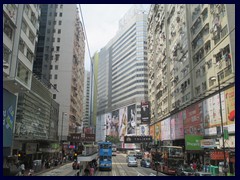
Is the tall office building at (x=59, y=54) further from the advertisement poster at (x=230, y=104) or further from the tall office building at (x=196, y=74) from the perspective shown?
the advertisement poster at (x=230, y=104)

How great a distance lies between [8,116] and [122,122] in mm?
105673

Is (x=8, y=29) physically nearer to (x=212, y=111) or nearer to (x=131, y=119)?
(x=212, y=111)

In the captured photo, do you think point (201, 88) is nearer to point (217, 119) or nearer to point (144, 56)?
point (217, 119)

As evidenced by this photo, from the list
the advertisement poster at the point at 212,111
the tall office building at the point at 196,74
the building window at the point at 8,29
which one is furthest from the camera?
the advertisement poster at the point at 212,111

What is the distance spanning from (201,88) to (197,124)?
216 inches

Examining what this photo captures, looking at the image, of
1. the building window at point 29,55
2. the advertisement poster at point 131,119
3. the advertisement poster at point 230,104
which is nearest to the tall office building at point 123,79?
the advertisement poster at point 131,119

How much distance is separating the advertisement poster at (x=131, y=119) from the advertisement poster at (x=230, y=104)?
92.1 m

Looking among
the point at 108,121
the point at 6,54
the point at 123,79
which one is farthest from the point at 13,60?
the point at 108,121

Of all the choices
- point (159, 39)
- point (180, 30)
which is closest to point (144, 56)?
point (159, 39)

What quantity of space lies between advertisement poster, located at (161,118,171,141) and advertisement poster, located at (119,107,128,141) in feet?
224

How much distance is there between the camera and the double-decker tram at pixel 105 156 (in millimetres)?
36438

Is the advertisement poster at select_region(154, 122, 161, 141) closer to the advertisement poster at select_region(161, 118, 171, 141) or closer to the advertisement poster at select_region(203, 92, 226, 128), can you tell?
the advertisement poster at select_region(161, 118, 171, 141)

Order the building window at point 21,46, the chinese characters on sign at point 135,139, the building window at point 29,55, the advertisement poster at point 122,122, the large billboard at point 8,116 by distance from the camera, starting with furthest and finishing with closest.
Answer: the advertisement poster at point 122,122, the chinese characters on sign at point 135,139, the building window at point 29,55, the building window at point 21,46, the large billboard at point 8,116

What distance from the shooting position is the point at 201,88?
38.4 m
